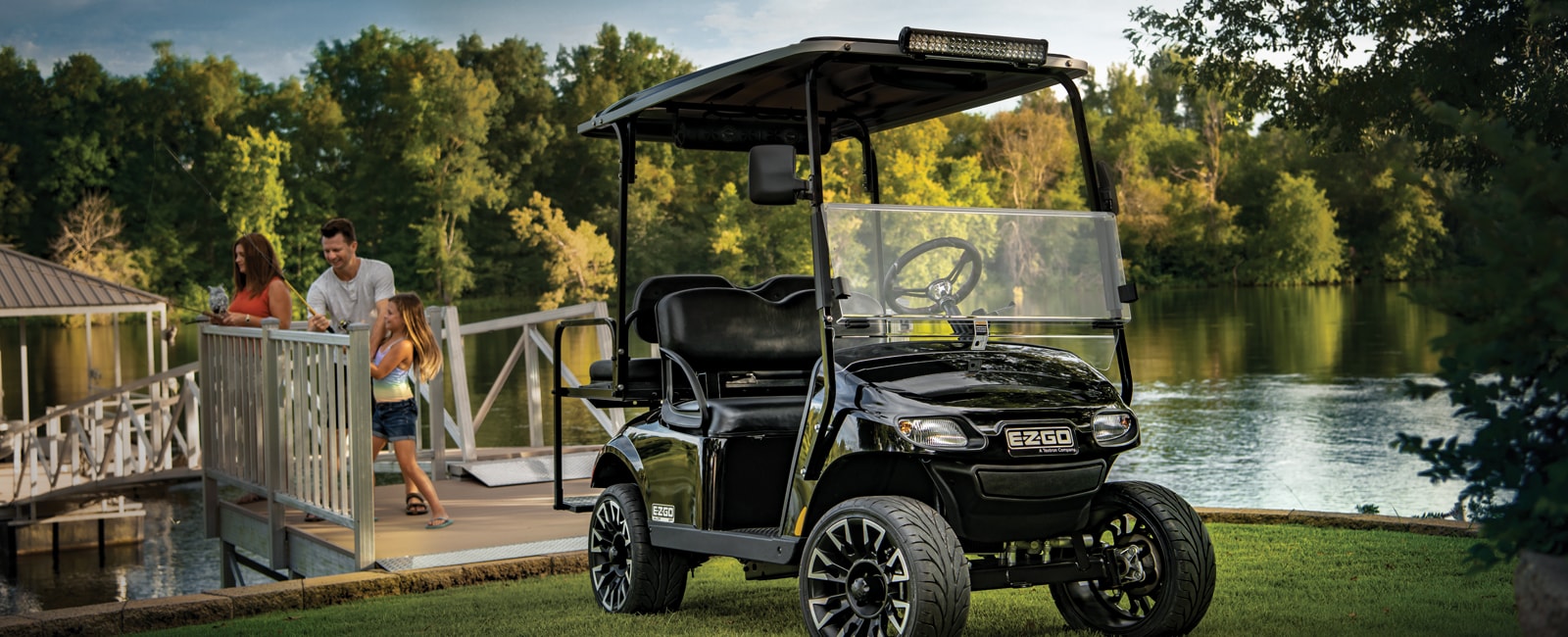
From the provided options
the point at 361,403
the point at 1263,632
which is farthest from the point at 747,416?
the point at 361,403

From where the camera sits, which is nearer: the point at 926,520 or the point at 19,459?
the point at 926,520

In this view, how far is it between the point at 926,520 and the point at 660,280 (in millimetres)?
2545

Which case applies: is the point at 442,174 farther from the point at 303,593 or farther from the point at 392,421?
the point at 303,593

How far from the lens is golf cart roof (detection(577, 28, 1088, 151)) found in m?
5.39

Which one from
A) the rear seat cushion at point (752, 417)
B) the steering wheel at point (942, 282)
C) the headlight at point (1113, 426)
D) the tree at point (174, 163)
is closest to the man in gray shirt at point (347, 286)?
the rear seat cushion at point (752, 417)

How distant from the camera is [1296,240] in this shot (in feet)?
262

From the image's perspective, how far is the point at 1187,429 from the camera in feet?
90.1

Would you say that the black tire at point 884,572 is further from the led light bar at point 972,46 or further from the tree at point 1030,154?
the tree at point 1030,154

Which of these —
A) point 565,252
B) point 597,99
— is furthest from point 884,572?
point 597,99

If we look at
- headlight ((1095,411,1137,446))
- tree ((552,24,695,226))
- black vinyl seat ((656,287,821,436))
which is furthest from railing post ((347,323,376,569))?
tree ((552,24,695,226))

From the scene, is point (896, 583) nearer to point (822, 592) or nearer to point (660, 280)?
point (822, 592)

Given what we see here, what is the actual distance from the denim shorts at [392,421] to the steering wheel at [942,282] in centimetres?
436

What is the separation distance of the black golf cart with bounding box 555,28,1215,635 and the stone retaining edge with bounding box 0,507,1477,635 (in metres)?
1.19

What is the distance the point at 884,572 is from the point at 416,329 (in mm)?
4917
